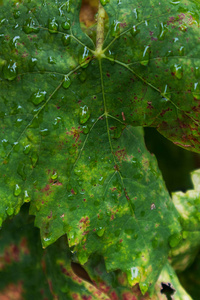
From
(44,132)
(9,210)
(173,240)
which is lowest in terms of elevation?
(173,240)

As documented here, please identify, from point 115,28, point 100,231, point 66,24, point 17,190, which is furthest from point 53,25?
point 100,231

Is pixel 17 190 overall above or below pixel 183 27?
below

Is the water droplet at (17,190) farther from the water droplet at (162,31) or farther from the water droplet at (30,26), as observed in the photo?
the water droplet at (162,31)

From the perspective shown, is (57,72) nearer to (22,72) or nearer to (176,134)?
(22,72)

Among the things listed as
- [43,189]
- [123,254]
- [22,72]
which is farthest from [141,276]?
[22,72]

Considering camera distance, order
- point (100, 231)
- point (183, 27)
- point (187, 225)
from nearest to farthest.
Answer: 1. point (183, 27)
2. point (100, 231)
3. point (187, 225)

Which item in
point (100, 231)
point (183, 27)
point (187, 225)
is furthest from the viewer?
point (187, 225)

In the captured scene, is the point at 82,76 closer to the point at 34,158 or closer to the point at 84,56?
the point at 84,56
